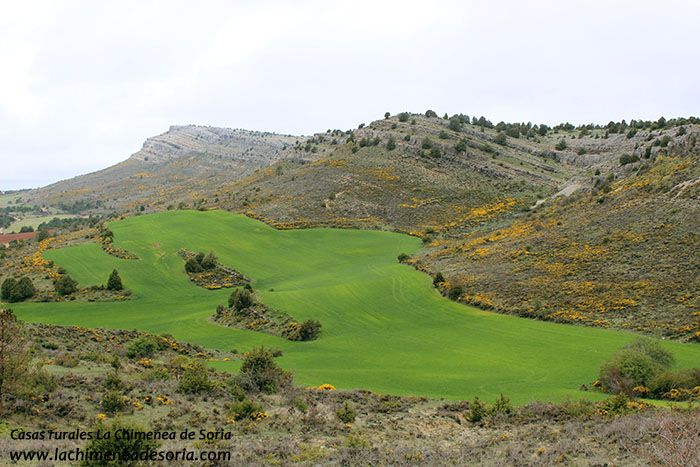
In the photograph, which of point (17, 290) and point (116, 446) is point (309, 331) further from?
point (17, 290)

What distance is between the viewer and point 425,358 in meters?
33.8

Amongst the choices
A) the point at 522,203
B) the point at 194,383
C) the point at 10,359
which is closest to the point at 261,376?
the point at 194,383

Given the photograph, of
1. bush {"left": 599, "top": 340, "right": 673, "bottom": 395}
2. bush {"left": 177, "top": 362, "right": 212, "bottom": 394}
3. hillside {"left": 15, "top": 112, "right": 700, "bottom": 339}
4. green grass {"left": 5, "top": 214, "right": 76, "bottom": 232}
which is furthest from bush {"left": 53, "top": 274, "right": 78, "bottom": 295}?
green grass {"left": 5, "top": 214, "right": 76, "bottom": 232}

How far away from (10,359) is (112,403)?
12.8ft

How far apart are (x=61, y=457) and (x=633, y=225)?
1978 inches

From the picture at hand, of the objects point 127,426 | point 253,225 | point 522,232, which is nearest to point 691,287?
point 522,232

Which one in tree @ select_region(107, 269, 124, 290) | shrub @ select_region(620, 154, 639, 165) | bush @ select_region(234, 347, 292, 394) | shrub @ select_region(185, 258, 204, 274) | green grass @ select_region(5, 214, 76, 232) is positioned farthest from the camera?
green grass @ select_region(5, 214, 76, 232)

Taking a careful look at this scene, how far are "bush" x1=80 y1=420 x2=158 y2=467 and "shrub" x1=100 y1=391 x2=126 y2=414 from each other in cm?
580

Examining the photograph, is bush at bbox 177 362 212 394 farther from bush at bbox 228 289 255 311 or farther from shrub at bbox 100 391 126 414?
bush at bbox 228 289 255 311

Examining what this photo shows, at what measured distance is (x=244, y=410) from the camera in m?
21.1

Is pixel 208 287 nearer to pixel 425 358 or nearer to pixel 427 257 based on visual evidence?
pixel 427 257

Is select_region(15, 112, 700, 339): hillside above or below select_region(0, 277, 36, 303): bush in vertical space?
above

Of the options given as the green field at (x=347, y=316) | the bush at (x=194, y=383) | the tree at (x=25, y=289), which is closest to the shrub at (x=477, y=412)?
the green field at (x=347, y=316)

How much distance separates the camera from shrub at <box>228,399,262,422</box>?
20.8m
